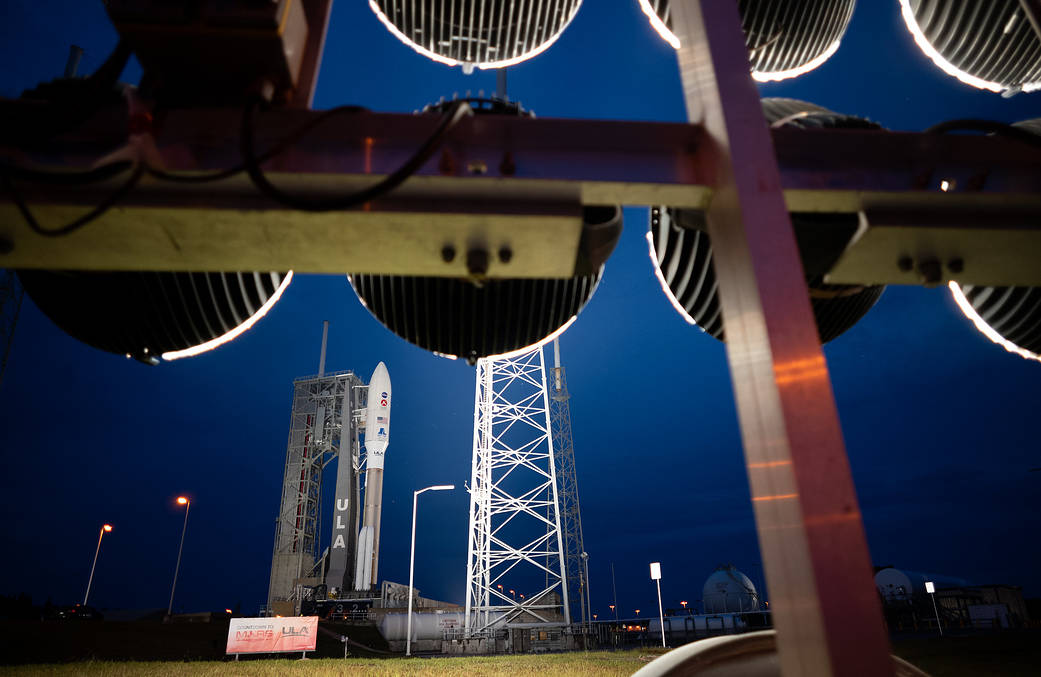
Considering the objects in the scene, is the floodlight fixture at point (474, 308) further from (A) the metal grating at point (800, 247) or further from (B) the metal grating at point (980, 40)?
(B) the metal grating at point (980, 40)

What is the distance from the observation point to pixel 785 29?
15.6 ft

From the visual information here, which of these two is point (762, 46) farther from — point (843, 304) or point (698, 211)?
point (698, 211)

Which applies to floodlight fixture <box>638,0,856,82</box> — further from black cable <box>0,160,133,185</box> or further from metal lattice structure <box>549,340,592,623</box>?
metal lattice structure <box>549,340,592,623</box>

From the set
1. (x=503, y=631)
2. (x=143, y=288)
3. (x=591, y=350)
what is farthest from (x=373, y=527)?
(x=591, y=350)

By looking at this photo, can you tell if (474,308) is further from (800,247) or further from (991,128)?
(991,128)

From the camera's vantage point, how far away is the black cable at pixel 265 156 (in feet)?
7.38

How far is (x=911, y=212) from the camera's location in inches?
105

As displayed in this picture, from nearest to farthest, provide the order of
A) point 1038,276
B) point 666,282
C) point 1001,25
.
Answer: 1. point 1038,276
2. point 666,282
3. point 1001,25

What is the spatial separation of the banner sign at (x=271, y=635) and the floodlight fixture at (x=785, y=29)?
64.1 ft

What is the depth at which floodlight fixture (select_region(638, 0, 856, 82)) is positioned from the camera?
4.59 meters

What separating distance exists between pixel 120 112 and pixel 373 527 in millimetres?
35503

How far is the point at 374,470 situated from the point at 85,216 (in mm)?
36111

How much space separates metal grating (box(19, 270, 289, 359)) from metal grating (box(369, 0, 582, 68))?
8.46 feet

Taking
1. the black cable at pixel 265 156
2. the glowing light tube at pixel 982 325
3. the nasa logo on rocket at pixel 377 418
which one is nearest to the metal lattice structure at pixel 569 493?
the nasa logo on rocket at pixel 377 418
